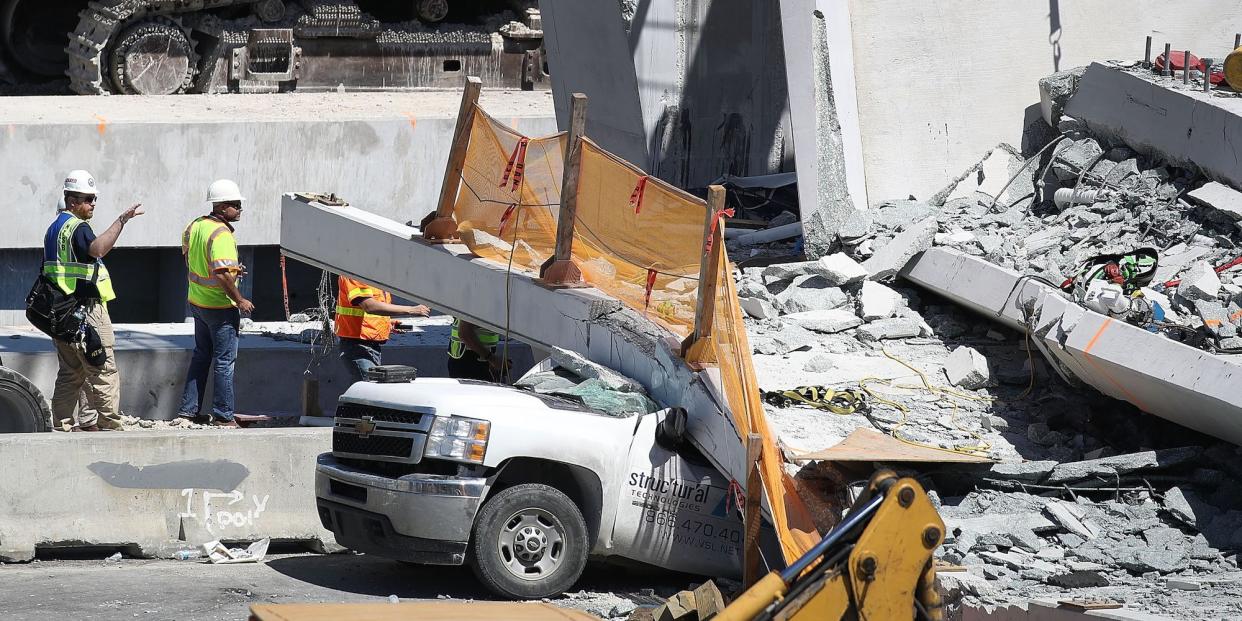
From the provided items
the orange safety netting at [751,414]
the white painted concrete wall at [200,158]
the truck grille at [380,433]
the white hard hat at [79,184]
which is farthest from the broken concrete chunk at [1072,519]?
the white painted concrete wall at [200,158]

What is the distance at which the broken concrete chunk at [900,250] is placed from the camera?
34.4ft

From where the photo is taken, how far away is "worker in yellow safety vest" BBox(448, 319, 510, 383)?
33.5 feet

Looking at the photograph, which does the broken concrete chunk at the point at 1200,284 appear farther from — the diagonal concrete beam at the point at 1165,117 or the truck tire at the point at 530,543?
the truck tire at the point at 530,543

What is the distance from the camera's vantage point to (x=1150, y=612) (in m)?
5.97

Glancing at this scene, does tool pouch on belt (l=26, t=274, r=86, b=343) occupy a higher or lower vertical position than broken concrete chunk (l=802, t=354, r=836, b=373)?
higher

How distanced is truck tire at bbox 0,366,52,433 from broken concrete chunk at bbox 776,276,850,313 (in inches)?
202

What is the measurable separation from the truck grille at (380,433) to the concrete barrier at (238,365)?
398 centimetres

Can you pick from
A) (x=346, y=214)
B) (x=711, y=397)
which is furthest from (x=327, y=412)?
(x=711, y=397)

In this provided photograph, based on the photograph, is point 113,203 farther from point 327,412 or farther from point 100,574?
point 100,574

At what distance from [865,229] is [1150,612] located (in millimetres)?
5888

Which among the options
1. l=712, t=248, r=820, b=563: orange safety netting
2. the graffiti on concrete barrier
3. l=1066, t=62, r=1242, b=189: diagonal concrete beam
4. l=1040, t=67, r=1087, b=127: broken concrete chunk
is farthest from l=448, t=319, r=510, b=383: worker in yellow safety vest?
l=1040, t=67, r=1087, b=127: broken concrete chunk

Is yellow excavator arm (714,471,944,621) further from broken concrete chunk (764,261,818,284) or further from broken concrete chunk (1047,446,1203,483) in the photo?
broken concrete chunk (764,261,818,284)

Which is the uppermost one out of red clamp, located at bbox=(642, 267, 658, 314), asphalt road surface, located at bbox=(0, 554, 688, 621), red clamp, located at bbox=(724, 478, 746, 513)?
red clamp, located at bbox=(642, 267, 658, 314)

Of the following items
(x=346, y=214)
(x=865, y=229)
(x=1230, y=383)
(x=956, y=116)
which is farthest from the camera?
(x=956, y=116)
